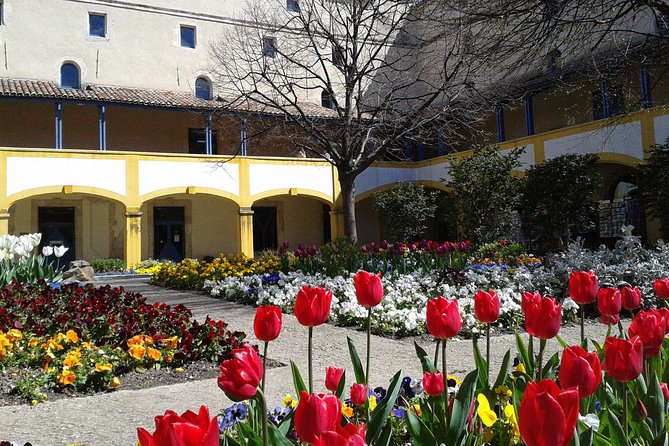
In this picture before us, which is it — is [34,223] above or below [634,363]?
above

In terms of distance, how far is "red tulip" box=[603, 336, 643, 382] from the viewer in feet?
4.32

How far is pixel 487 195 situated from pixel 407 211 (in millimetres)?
7030

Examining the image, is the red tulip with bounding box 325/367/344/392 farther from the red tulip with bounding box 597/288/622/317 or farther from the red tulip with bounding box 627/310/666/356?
the red tulip with bounding box 597/288/622/317

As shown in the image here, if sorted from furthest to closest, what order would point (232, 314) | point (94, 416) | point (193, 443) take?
1. point (232, 314)
2. point (94, 416)
3. point (193, 443)

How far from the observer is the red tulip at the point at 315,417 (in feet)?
3.43

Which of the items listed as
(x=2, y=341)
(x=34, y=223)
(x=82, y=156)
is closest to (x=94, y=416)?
(x=2, y=341)

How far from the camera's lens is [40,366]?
470 cm

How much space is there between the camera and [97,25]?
77.8 ft

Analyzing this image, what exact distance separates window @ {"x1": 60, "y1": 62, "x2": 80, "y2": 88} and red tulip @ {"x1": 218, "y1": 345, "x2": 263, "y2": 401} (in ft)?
80.8

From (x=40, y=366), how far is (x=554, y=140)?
57.7ft

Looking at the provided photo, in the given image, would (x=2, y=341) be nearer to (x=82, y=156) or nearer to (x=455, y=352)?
(x=455, y=352)

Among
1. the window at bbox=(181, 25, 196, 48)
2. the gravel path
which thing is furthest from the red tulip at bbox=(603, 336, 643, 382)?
the window at bbox=(181, 25, 196, 48)

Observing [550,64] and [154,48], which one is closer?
[550,64]

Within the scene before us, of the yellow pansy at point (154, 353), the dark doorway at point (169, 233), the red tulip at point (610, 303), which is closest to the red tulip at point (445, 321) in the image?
the red tulip at point (610, 303)
